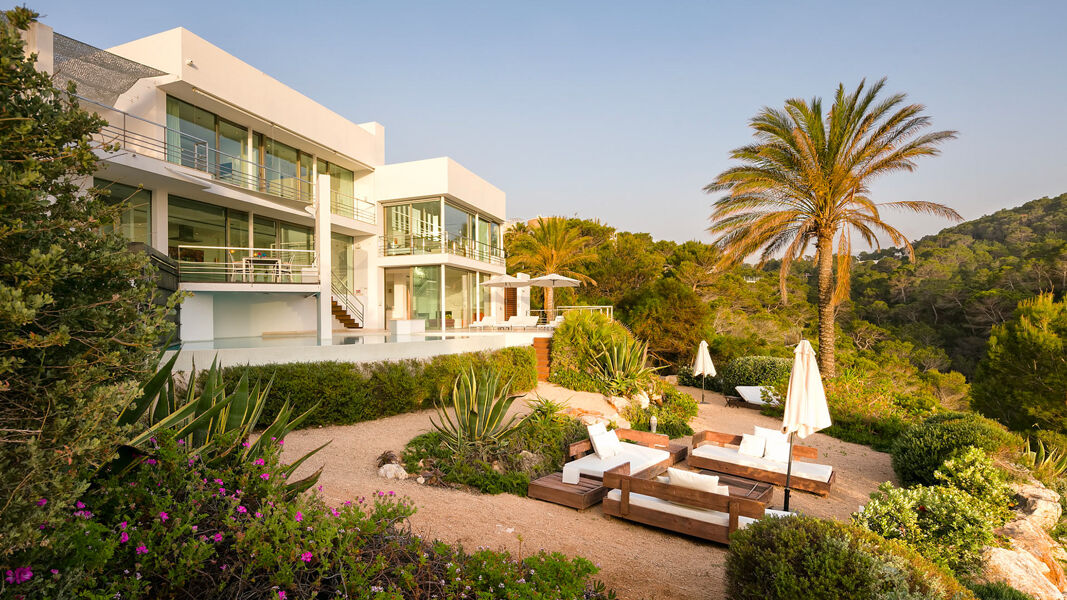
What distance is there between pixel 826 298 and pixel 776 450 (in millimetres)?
9003

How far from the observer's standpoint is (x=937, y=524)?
18.5 ft

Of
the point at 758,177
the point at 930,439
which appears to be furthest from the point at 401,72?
the point at 930,439

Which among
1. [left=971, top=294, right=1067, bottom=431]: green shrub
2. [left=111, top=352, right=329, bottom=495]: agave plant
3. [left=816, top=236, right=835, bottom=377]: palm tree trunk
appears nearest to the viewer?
[left=111, top=352, right=329, bottom=495]: agave plant

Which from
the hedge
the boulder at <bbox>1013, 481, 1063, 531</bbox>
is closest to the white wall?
the hedge

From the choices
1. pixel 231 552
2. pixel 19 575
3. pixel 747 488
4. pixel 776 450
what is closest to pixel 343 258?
pixel 776 450

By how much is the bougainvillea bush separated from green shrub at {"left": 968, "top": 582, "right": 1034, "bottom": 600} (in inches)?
162

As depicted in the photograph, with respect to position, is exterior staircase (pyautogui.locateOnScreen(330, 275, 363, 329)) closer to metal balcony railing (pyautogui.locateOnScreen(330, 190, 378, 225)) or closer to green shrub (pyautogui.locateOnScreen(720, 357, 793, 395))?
metal balcony railing (pyautogui.locateOnScreen(330, 190, 378, 225))

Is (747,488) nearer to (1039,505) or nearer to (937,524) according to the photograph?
(937,524)

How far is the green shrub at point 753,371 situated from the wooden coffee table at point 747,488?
10.3m

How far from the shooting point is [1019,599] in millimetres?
4535

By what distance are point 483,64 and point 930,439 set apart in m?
16.7

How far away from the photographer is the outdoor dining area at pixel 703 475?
18.6 feet

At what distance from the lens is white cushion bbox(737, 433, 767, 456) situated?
8.64m

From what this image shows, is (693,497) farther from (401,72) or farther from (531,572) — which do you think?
(401,72)
